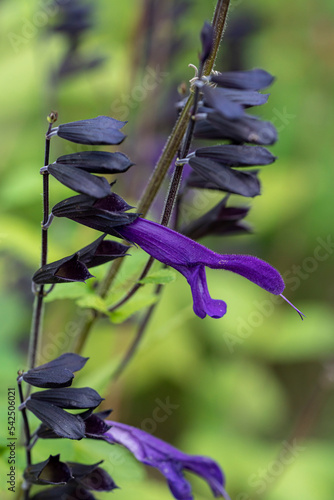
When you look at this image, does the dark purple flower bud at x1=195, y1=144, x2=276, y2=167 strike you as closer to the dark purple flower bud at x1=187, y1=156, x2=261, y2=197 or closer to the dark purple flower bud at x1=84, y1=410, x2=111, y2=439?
the dark purple flower bud at x1=187, y1=156, x2=261, y2=197

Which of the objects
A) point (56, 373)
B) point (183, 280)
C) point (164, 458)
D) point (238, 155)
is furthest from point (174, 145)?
point (183, 280)

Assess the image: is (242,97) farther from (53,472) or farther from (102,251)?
(53,472)

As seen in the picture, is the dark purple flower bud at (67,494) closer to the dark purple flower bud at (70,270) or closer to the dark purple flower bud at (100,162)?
the dark purple flower bud at (70,270)

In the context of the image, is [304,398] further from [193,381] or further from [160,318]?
[160,318]

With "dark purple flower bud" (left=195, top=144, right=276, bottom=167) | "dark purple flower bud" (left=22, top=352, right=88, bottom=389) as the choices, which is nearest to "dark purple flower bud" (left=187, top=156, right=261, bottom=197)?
"dark purple flower bud" (left=195, top=144, right=276, bottom=167)

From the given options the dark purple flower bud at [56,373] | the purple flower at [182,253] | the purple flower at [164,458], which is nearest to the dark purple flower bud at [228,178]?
the purple flower at [182,253]

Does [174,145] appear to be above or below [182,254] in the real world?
above

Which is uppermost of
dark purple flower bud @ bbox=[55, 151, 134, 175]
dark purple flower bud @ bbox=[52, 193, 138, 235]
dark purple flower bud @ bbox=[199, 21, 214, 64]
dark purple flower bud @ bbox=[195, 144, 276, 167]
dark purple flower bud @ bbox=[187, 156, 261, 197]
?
dark purple flower bud @ bbox=[199, 21, 214, 64]
